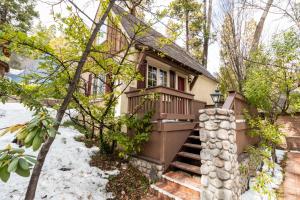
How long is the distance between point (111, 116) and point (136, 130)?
2.74 feet

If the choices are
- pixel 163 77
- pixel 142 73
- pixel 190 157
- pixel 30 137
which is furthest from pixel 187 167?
pixel 163 77

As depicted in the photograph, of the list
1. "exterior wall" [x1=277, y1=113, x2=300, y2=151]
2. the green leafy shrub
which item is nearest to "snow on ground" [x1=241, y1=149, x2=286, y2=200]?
the green leafy shrub

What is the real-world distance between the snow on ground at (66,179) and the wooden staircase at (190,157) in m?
1.71

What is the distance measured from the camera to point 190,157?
4672 millimetres

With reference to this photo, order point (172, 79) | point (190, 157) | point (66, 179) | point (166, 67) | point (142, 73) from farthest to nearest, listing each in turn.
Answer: point (172, 79) < point (166, 67) < point (142, 73) < point (190, 157) < point (66, 179)

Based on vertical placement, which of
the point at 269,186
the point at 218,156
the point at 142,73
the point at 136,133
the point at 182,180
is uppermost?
the point at 142,73

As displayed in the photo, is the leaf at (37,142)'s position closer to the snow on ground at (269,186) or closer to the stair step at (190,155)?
the stair step at (190,155)

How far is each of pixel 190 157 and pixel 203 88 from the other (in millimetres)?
7108

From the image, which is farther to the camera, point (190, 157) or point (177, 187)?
point (190, 157)

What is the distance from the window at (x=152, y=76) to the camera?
712cm

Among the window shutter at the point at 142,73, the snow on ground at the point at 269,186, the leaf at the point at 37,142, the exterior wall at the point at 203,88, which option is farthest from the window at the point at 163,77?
the leaf at the point at 37,142

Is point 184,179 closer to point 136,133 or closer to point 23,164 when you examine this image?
point 136,133

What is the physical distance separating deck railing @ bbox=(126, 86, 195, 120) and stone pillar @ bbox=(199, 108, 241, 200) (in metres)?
1.27

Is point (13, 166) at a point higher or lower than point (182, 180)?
higher
